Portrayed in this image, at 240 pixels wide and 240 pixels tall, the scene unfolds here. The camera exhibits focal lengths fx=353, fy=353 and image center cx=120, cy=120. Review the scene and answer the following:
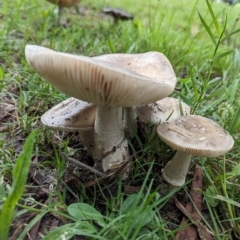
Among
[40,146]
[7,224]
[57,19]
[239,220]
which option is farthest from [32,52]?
[57,19]

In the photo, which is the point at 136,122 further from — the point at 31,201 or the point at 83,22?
the point at 83,22

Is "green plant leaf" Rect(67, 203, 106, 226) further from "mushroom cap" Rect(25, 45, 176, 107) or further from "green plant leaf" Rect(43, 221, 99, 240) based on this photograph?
"mushroom cap" Rect(25, 45, 176, 107)

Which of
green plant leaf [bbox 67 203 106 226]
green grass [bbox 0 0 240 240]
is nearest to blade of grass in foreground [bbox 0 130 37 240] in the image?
green grass [bbox 0 0 240 240]

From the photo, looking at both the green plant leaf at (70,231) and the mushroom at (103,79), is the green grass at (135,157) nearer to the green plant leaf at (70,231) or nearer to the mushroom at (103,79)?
the green plant leaf at (70,231)

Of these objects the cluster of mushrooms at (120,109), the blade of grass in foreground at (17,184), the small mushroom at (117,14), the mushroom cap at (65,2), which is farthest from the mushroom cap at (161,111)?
the small mushroom at (117,14)

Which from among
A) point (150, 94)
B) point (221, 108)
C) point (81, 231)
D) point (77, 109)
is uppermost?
point (150, 94)

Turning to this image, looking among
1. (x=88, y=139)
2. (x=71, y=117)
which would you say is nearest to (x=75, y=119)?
(x=71, y=117)
